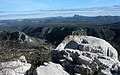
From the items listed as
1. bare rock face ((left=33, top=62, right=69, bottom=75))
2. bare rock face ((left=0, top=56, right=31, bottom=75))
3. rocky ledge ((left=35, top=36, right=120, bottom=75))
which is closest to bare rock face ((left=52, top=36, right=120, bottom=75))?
rocky ledge ((left=35, top=36, right=120, bottom=75))

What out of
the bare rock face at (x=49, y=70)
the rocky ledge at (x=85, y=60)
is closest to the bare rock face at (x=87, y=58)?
the rocky ledge at (x=85, y=60)

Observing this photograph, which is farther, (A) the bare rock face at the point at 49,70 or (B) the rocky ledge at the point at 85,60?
(B) the rocky ledge at the point at 85,60

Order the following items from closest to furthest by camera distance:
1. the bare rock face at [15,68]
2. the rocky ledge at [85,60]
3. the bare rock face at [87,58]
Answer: the bare rock face at [15,68] → the rocky ledge at [85,60] → the bare rock face at [87,58]

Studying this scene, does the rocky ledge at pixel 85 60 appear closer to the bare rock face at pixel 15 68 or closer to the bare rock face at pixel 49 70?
the bare rock face at pixel 49 70

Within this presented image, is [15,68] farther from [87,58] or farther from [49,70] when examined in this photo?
[87,58]

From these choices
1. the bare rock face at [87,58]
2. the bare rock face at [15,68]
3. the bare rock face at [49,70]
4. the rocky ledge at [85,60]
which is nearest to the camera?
the bare rock face at [49,70]

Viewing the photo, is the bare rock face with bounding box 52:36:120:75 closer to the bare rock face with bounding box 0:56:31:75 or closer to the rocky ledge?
the rocky ledge

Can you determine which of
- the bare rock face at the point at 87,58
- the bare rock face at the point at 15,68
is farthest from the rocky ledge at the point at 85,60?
the bare rock face at the point at 15,68
